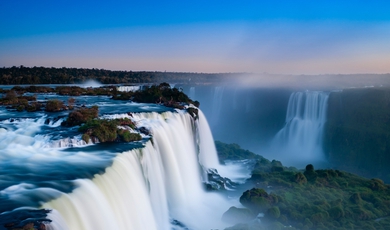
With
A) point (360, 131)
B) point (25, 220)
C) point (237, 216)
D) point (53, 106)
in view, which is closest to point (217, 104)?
point (360, 131)

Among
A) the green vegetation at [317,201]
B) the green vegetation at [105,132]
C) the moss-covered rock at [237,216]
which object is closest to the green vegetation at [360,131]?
the green vegetation at [317,201]

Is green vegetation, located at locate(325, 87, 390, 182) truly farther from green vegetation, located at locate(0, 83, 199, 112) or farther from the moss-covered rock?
the moss-covered rock

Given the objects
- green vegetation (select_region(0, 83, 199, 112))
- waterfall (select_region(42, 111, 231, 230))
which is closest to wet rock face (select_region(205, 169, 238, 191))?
waterfall (select_region(42, 111, 231, 230))

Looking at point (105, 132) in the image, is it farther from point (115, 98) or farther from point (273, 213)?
point (115, 98)

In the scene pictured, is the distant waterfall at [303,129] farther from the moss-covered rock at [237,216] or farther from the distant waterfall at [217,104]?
the moss-covered rock at [237,216]

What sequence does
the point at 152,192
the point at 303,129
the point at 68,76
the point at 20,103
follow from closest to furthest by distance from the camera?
the point at 152,192
the point at 20,103
the point at 303,129
the point at 68,76

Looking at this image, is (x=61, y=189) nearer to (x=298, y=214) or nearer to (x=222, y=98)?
(x=298, y=214)
